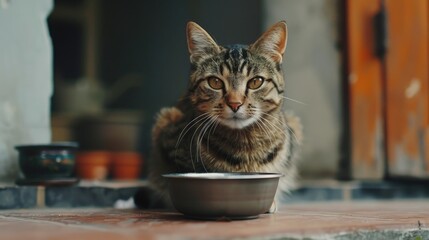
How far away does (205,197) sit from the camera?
1.59 m

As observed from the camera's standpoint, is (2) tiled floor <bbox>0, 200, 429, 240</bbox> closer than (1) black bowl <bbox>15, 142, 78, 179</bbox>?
Yes

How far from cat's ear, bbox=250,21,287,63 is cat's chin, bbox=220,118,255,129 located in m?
0.24

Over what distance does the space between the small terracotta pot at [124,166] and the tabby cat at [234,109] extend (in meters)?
1.67

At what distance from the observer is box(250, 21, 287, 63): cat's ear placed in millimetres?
1944

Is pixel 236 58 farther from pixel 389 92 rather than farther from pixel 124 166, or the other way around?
pixel 124 166

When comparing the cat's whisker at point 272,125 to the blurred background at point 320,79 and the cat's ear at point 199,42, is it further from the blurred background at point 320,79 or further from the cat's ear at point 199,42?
the blurred background at point 320,79

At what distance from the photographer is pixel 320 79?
3.15m

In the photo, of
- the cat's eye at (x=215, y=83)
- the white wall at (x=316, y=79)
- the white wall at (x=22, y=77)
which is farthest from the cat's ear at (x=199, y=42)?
the white wall at (x=316, y=79)

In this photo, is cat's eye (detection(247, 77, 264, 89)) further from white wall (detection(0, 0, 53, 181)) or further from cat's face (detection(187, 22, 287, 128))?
white wall (detection(0, 0, 53, 181))

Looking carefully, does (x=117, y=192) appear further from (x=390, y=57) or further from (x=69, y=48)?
(x=69, y=48)

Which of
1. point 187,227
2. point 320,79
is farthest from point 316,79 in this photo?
point 187,227

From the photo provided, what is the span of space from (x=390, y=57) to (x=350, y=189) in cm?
73

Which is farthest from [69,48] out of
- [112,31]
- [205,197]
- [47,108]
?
[205,197]

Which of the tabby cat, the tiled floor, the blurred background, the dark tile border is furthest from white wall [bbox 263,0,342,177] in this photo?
the dark tile border
